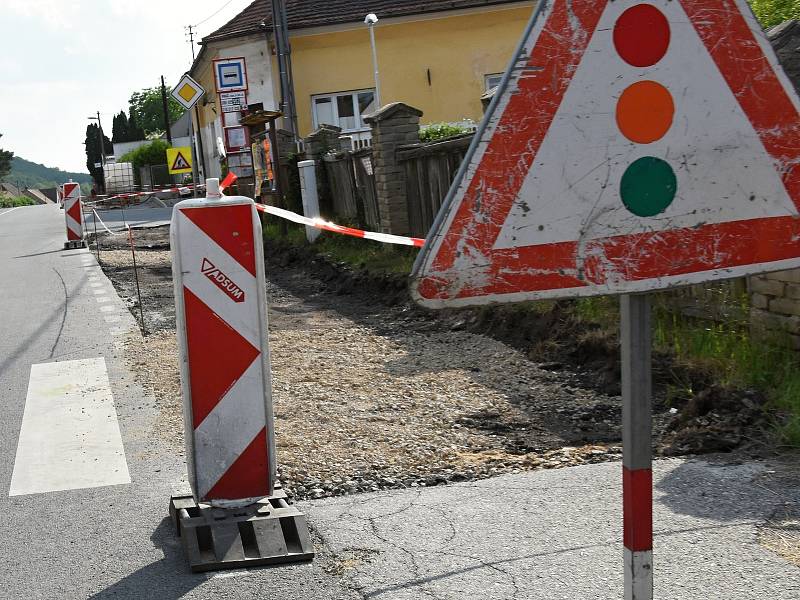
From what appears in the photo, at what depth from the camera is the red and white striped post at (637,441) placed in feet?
7.15

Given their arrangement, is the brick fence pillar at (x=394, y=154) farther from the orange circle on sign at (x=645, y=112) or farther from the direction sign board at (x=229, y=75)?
the direction sign board at (x=229, y=75)

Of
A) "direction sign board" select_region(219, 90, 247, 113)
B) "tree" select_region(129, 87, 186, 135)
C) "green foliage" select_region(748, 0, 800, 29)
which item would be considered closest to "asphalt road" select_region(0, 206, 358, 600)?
"green foliage" select_region(748, 0, 800, 29)

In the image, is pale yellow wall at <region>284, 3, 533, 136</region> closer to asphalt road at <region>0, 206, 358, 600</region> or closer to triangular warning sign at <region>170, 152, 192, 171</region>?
triangular warning sign at <region>170, 152, 192, 171</region>

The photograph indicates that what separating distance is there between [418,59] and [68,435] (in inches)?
1007

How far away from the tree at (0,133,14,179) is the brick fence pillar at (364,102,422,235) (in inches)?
5104

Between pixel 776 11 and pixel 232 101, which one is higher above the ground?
pixel 232 101

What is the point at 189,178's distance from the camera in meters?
53.3

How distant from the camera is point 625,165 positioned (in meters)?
2.11

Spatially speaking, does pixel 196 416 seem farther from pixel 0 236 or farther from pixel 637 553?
pixel 0 236

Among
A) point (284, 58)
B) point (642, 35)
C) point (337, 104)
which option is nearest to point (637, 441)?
point (642, 35)

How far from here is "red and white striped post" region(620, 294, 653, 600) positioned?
218 centimetres

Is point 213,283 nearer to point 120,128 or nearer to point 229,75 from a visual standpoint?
point 229,75

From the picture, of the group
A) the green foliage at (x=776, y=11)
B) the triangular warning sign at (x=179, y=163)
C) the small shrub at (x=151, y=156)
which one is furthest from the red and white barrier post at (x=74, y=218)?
the small shrub at (x=151, y=156)

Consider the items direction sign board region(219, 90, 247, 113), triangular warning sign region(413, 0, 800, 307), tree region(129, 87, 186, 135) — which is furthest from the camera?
tree region(129, 87, 186, 135)
